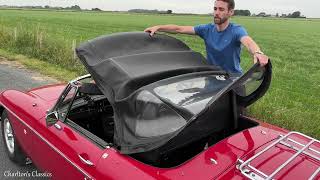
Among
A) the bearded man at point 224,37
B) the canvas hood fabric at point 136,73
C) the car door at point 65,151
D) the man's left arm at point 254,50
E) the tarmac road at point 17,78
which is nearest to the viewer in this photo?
the canvas hood fabric at point 136,73

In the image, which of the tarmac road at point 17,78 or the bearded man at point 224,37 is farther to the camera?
the tarmac road at point 17,78

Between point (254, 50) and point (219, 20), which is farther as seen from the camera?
point (219, 20)

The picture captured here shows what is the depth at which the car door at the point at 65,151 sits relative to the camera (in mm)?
3178

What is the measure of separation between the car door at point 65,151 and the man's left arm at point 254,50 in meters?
1.45

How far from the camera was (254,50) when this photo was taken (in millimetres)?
4043

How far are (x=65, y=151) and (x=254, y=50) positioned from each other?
201 cm

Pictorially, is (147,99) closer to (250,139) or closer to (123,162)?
(123,162)

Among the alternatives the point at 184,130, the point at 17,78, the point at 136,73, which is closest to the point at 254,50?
the point at 136,73

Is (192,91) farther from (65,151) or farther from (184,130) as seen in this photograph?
(65,151)

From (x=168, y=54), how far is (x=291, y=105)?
5.35m

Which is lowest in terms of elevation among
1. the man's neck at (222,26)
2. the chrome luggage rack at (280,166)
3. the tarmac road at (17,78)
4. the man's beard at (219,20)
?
the tarmac road at (17,78)

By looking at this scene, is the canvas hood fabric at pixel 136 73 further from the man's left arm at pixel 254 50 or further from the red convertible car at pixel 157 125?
the man's left arm at pixel 254 50

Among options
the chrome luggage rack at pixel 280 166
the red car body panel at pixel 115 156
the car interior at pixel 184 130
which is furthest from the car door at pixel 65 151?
the chrome luggage rack at pixel 280 166

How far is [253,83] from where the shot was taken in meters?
3.45
